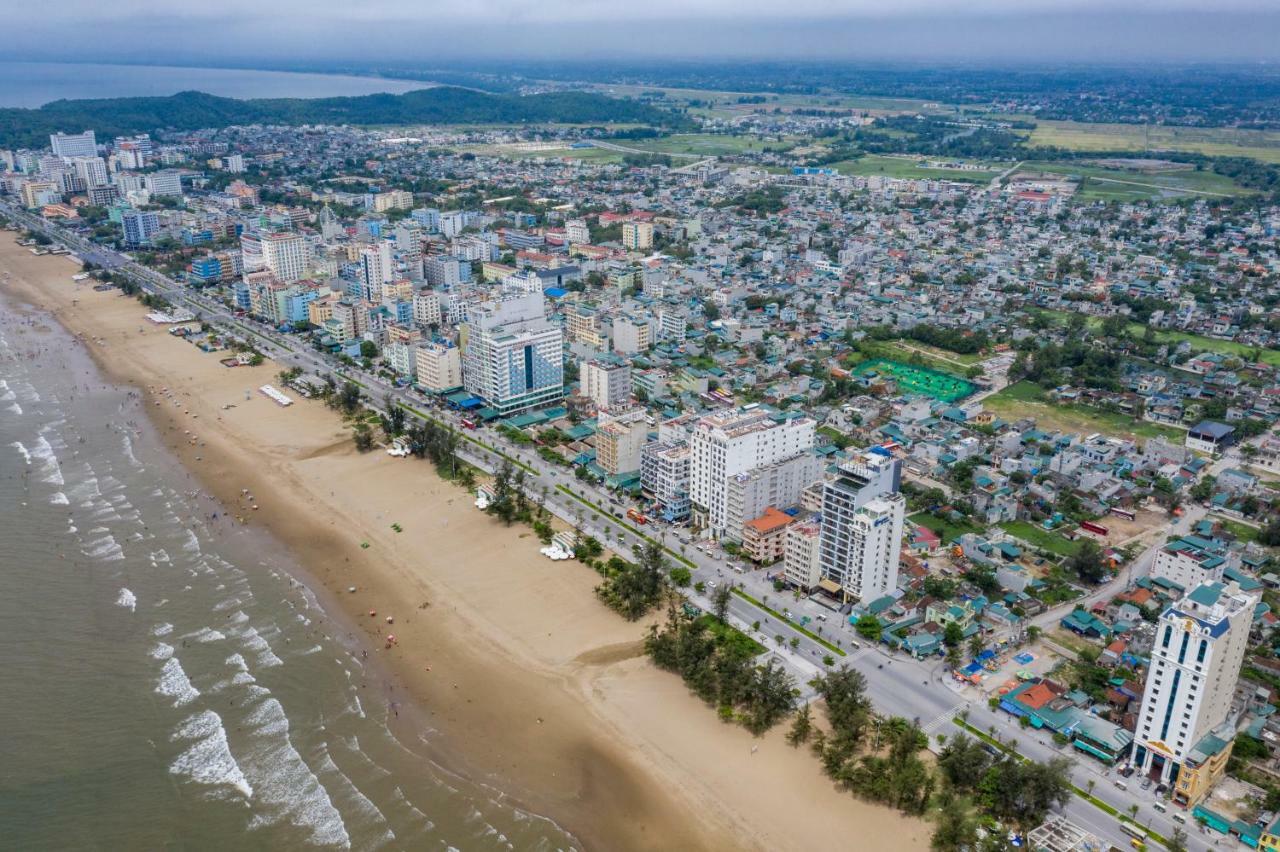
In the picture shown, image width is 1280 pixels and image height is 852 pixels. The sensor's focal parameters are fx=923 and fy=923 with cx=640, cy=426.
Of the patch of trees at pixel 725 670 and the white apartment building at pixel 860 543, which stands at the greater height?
the white apartment building at pixel 860 543

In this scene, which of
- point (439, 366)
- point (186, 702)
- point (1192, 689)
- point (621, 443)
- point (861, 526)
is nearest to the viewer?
point (1192, 689)

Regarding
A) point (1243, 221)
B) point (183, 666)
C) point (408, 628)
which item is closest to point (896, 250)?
point (1243, 221)

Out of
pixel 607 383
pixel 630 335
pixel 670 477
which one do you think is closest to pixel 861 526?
pixel 670 477

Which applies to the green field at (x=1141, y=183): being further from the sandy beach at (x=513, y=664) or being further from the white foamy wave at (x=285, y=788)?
the white foamy wave at (x=285, y=788)

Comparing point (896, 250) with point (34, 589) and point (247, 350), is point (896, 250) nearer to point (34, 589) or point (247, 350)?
point (247, 350)

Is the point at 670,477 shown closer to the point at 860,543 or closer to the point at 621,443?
the point at 621,443

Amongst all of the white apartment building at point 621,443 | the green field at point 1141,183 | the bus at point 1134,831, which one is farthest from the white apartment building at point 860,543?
the green field at point 1141,183
